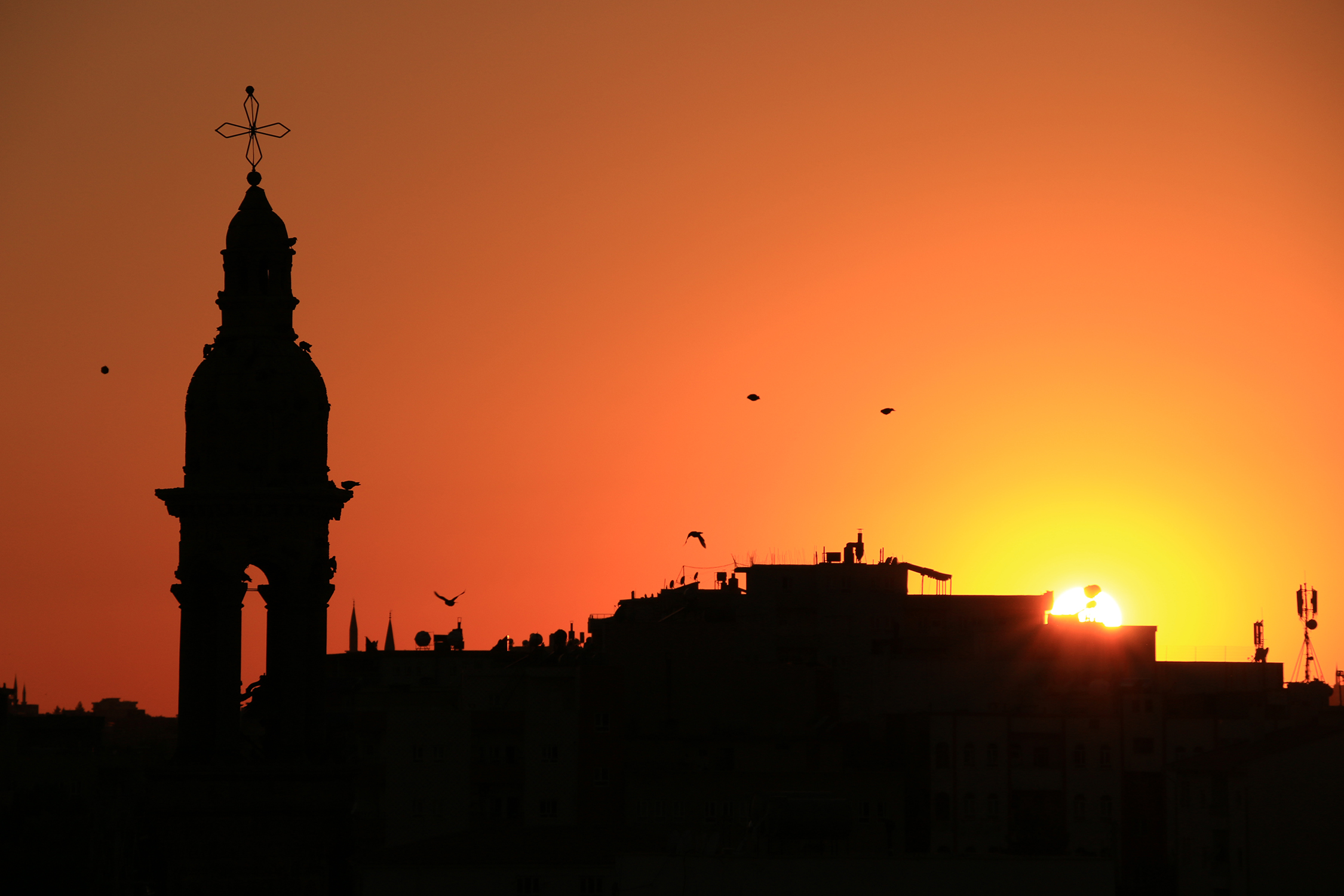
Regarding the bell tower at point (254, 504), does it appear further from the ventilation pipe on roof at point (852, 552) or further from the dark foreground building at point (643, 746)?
the ventilation pipe on roof at point (852, 552)

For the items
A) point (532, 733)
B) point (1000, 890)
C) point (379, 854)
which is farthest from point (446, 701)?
point (1000, 890)

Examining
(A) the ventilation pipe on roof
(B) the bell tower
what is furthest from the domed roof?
(A) the ventilation pipe on roof

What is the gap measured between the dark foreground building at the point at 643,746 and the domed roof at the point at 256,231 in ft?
0.16

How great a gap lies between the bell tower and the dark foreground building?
4 centimetres

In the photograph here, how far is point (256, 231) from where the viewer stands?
42438 mm

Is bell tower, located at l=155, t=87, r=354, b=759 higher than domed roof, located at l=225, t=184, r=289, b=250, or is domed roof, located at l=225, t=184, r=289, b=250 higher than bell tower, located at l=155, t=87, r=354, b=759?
domed roof, located at l=225, t=184, r=289, b=250

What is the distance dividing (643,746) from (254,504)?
3307 inches

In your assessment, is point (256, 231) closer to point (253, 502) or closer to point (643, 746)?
point (253, 502)

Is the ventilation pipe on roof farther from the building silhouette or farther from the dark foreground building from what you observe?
the building silhouette

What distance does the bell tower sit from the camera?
41969 mm

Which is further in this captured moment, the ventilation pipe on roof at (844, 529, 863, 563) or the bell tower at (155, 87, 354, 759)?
the ventilation pipe on roof at (844, 529, 863, 563)

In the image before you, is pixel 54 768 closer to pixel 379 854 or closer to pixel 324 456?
pixel 379 854

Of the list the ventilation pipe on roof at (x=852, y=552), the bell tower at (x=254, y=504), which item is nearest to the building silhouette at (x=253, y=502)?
the bell tower at (x=254, y=504)

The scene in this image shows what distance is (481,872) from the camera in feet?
260
